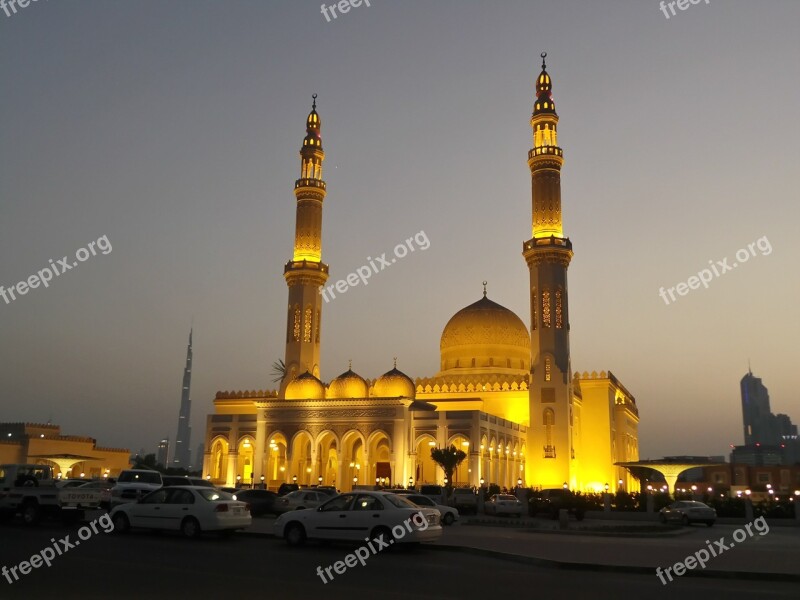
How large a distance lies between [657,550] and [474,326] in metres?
41.7

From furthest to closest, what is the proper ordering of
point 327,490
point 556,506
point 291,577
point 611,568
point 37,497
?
1. point 327,490
2. point 556,506
3. point 37,497
4. point 611,568
5. point 291,577

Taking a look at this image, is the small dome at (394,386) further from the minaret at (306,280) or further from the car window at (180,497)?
the car window at (180,497)

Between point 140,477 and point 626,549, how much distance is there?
16007 millimetres

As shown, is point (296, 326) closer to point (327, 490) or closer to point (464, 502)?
point (327, 490)

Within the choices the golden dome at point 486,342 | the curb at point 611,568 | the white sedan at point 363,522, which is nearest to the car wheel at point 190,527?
the white sedan at point 363,522

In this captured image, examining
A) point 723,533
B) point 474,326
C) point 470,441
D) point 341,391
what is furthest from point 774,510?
point 474,326

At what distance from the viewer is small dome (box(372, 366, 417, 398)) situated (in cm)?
4806

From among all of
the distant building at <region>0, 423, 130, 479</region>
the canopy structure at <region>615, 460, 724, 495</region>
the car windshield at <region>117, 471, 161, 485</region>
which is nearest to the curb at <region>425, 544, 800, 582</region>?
the car windshield at <region>117, 471, 161, 485</region>

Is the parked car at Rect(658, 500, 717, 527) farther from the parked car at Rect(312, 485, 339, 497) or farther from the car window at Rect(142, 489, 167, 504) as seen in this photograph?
the car window at Rect(142, 489, 167, 504)

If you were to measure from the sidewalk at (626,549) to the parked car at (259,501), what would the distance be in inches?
193

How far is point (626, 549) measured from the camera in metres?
16.5

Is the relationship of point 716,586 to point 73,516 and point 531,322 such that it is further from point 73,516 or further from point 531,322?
point 531,322

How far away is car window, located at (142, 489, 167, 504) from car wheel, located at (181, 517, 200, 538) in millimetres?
895

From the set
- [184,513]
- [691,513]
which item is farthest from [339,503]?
[691,513]
